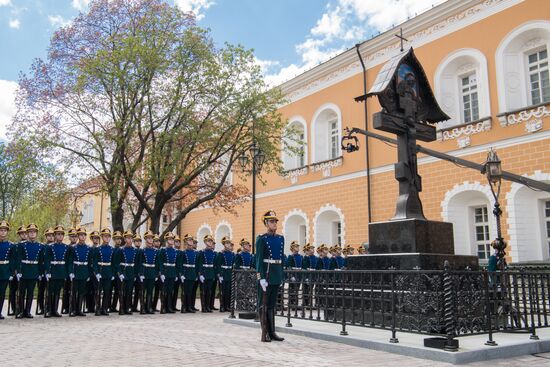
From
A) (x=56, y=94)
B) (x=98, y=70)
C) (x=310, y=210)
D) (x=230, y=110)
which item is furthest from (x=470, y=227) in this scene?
(x=56, y=94)

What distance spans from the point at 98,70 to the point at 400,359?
13.9 meters

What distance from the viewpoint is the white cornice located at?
1673 centimetres

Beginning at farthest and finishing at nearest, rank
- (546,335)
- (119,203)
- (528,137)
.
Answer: (119,203) < (528,137) < (546,335)

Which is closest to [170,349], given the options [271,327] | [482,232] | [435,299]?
[271,327]

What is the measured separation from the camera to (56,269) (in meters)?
11.7

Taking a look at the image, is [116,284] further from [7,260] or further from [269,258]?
[269,258]

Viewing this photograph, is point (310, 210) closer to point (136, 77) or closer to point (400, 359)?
point (136, 77)

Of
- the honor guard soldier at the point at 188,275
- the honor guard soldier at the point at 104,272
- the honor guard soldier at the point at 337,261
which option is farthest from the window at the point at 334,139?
the honor guard soldier at the point at 104,272

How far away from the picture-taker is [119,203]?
18109 mm

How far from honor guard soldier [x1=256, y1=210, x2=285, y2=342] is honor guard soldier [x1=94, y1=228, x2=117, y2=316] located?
563 cm

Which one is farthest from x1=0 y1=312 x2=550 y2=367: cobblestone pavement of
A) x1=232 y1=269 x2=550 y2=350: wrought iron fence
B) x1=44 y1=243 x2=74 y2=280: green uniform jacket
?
x1=44 y1=243 x2=74 y2=280: green uniform jacket

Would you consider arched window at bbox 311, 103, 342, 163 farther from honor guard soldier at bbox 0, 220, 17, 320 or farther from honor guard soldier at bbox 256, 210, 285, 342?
honor guard soldier at bbox 256, 210, 285, 342

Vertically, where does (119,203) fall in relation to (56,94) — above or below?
below

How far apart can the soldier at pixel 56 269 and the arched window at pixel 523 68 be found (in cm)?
1277
